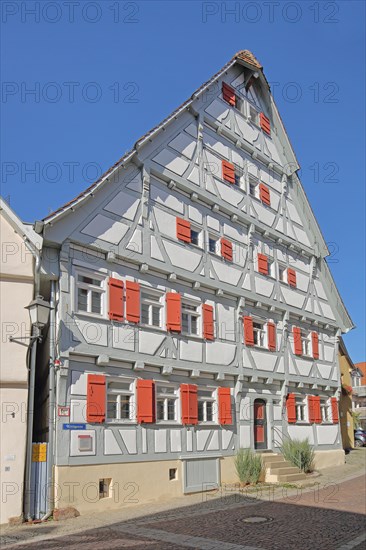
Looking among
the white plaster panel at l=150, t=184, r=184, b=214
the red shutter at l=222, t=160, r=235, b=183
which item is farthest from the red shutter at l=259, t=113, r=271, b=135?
the white plaster panel at l=150, t=184, r=184, b=214

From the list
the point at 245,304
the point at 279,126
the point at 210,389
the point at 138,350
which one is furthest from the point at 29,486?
the point at 279,126

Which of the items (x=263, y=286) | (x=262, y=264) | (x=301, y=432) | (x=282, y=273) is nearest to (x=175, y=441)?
(x=263, y=286)

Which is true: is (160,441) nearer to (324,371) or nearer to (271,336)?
(271,336)

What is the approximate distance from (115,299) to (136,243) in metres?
1.74

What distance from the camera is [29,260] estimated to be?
13.0 meters

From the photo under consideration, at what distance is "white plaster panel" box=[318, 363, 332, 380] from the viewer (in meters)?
23.3

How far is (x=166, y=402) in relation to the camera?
15695 mm

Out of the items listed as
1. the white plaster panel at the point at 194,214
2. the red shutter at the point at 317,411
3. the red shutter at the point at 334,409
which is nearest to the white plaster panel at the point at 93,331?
the white plaster panel at the point at 194,214

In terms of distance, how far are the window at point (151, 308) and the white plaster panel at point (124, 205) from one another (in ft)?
6.63

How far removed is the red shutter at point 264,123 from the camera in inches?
883

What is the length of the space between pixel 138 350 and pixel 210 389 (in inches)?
132

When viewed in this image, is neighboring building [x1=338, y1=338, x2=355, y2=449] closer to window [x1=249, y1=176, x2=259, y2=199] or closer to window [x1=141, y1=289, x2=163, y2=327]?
window [x1=249, y1=176, x2=259, y2=199]

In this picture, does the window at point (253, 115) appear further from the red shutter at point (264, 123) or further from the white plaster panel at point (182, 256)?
the white plaster panel at point (182, 256)

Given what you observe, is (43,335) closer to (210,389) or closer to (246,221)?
(210,389)
